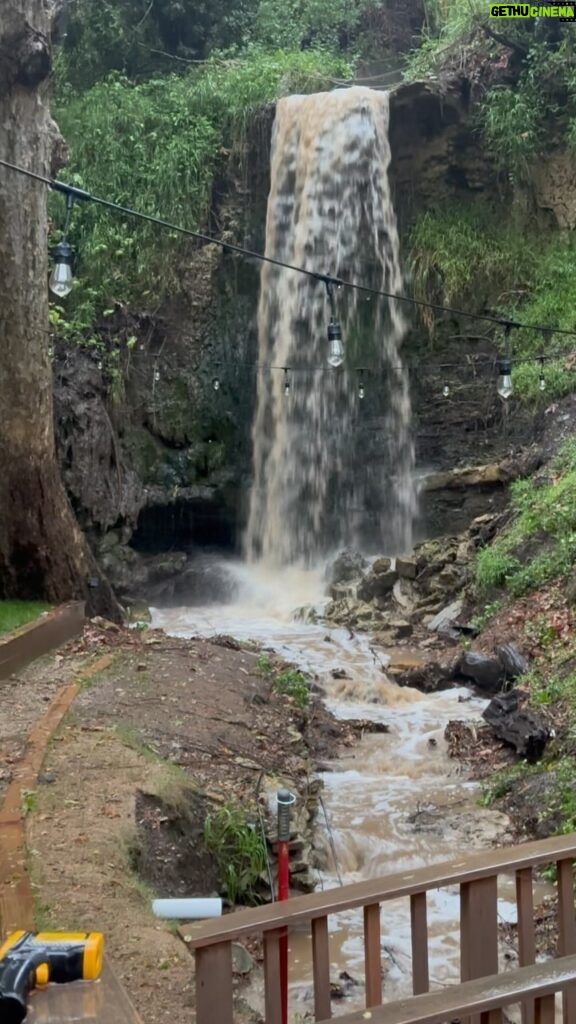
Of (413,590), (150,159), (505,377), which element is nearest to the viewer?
(505,377)

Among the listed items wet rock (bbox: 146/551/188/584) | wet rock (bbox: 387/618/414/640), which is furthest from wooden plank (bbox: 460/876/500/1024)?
wet rock (bbox: 146/551/188/584)

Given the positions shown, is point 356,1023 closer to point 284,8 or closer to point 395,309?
point 395,309

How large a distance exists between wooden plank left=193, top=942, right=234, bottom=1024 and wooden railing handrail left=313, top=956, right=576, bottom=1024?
0.30m

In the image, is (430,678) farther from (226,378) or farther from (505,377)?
(226,378)

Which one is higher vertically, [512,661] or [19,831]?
[19,831]

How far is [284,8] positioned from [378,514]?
12756 millimetres

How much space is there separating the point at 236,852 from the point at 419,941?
2.63m

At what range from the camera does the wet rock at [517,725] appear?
6.82 metres

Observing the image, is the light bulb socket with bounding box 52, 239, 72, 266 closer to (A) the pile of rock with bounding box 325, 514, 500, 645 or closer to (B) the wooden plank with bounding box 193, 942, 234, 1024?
(B) the wooden plank with bounding box 193, 942, 234, 1024

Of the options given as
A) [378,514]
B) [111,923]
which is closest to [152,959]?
[111,923]

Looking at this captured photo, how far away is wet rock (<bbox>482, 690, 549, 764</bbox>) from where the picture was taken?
6.82 meters

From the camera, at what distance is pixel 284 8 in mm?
20844

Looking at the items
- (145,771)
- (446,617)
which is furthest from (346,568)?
(145,771)

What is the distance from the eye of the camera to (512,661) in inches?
333
